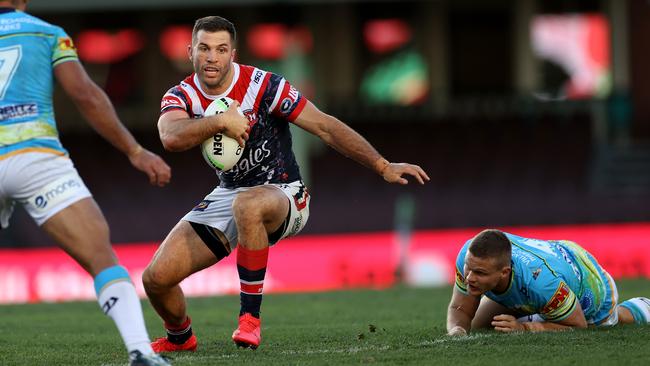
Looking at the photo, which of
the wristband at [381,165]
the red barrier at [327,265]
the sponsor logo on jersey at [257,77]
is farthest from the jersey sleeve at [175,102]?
the red barrier at [327,265]

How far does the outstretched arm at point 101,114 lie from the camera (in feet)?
16.4

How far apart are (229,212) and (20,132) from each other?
5.79 feet

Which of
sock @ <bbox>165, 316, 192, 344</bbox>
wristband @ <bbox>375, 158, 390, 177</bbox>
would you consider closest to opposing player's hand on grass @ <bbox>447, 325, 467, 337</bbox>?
wristband @ <bbox>375, 158, 390, 177</bbox>

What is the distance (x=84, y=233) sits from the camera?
4941 mm

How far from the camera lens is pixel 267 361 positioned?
576 cm

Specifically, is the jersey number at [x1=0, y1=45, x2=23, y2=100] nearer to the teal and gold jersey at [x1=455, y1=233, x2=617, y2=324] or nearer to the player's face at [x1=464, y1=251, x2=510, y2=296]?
the player's face at [x1=464, y1=251, x2=510, y2=296]

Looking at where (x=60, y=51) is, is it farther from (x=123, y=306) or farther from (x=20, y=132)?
(x=123, y=306)

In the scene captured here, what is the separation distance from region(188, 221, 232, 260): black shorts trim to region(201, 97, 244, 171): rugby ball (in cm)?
43

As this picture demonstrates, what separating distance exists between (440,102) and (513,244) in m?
16.8

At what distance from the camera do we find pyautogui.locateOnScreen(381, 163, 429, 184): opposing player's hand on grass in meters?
6.30

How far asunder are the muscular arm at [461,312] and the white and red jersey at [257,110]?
124 cm

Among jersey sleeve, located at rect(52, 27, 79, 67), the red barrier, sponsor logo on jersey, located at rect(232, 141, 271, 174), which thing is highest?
jersey sleeve, located at rect(52, 27, 79, 67)

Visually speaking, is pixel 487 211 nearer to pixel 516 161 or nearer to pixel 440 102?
pixel 516 161

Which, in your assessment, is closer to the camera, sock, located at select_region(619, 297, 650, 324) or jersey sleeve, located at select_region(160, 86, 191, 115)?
jersey sleeve, located at select_region(160, 86, 191, 115)
